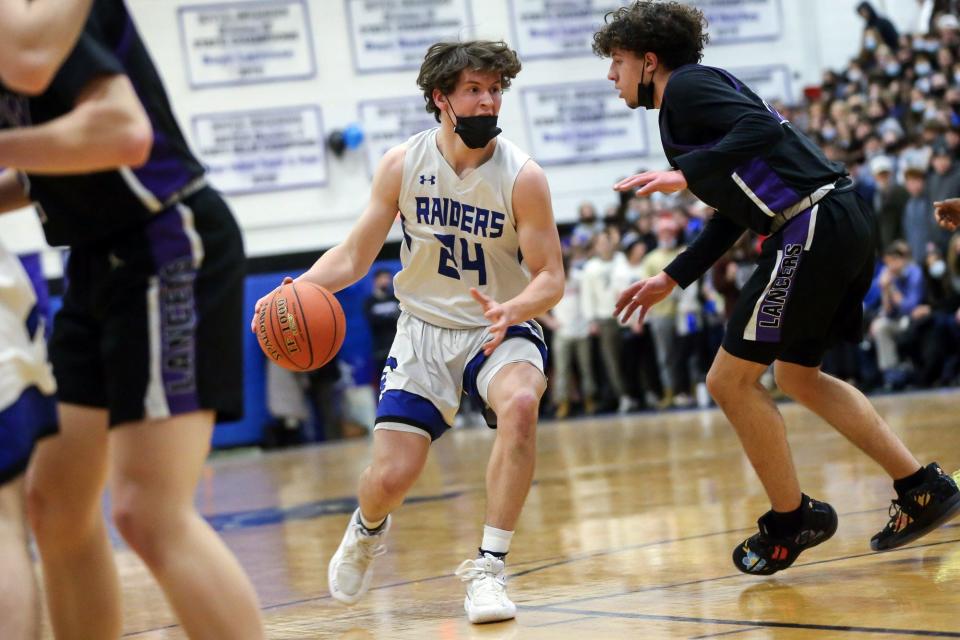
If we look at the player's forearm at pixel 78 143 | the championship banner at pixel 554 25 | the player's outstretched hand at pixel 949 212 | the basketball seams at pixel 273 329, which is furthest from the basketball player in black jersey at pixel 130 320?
the championship banner at pixel 554 25

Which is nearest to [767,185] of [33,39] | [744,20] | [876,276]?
[33,39]

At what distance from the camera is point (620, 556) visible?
5.19 m

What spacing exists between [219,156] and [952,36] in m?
9.82

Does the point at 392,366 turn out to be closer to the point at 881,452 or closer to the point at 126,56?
the point at 881,452

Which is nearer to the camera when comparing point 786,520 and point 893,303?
point 786,520

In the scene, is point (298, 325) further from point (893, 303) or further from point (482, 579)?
point (893, 303)

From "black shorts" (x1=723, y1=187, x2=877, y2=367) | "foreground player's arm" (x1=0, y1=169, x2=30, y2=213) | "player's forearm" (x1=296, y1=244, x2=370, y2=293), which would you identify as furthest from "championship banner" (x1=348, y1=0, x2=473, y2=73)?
"foreground player's arm" (x1=0, y1=169, x2=30, y2=213)

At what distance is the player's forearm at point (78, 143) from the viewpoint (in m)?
2.52

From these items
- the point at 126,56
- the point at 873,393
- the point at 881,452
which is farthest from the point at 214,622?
the point at 873,393

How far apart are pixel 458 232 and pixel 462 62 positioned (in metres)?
0.61

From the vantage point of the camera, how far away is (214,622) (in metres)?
2.69

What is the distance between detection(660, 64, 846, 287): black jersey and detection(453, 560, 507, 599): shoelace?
146 cm

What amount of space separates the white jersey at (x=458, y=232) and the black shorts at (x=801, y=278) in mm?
835

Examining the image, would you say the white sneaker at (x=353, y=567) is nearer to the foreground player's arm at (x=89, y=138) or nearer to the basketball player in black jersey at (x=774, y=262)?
the basketball player in black jersey at (x=774, y=262)
